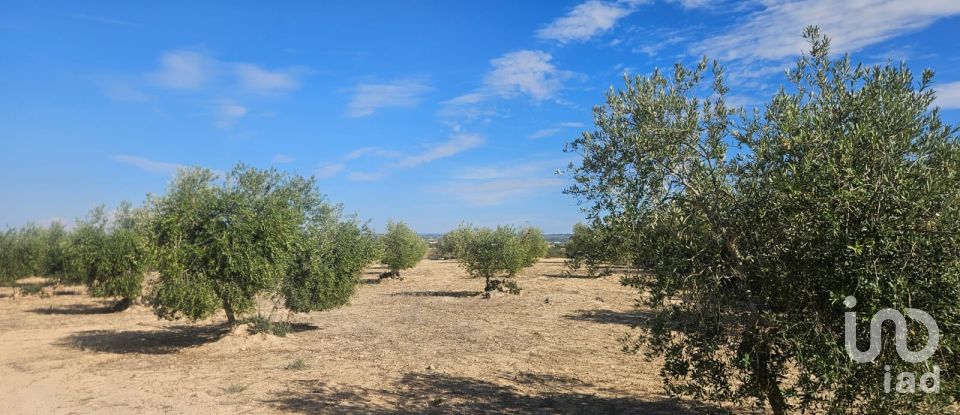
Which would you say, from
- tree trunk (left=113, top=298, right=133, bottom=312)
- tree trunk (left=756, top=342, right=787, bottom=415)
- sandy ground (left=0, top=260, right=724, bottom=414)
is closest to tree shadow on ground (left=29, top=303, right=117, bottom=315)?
tree trunk (left=113, top=298, right=133, bottom=312)

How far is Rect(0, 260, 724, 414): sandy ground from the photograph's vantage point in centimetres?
1131

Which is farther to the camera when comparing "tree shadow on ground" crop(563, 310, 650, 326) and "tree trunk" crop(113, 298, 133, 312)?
"tree trunk" crop(113, 298, 133, 312)

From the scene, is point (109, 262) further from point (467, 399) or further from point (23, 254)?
point (467, 399)

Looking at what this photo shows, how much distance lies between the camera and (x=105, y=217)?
1251 inches

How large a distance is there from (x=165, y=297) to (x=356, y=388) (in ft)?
25.5

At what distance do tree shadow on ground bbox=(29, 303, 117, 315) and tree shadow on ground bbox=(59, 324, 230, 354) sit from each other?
28.1 feet

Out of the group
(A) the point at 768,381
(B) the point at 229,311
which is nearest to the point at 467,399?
(A) the point at 768,381

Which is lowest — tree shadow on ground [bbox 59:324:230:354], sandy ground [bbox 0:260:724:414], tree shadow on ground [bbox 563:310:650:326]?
tree shadow on ground [bbox 59:324:230:354]

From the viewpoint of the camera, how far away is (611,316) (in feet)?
79.1

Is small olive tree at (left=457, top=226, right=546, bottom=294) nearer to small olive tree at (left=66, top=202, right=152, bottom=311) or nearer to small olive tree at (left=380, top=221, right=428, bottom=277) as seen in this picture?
small olive tree at (left=380, top=221, right=428, bottom=277)

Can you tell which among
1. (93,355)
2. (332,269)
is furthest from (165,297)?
(332,269)

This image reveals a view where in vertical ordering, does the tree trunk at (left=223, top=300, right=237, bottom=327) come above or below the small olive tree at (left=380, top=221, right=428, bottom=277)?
below

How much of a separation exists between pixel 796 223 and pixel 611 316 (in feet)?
61.7

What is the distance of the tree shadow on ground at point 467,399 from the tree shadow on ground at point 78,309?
23.4 meters
